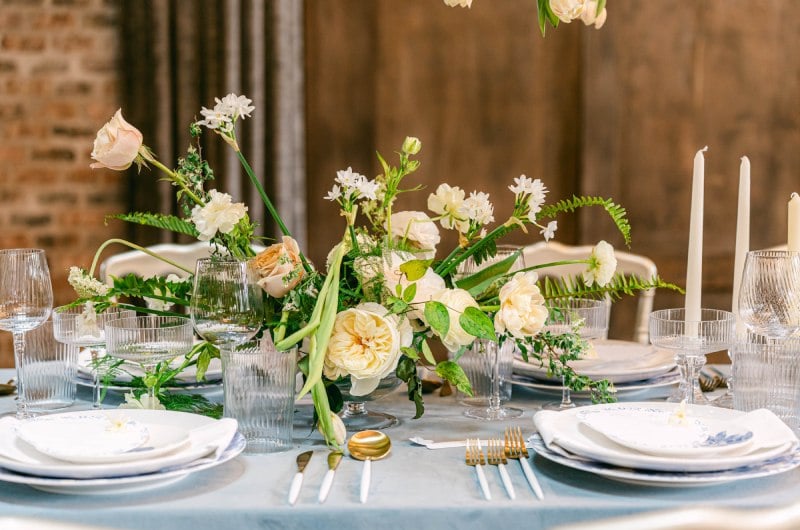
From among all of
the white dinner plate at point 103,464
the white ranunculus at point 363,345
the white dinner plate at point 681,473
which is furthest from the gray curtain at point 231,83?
the white dinner plate at point 681,473

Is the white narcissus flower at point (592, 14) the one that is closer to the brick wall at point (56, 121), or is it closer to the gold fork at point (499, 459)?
the gold fork at point (499, 459)

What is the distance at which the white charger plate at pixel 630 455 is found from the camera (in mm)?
1070

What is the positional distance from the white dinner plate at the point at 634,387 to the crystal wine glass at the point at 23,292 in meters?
0.73

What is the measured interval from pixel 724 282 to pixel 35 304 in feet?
7.17

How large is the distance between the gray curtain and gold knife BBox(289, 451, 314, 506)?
5.61ft

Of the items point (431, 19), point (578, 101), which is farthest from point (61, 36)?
point (578, 101)

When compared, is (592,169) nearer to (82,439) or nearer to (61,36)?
(61,36)

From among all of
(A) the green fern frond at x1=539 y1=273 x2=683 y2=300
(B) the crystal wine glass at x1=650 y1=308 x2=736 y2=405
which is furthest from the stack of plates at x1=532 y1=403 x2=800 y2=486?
(A) the green fern frond at x1=539 y1=273 x2=683 y2=300

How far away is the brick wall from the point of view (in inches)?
118

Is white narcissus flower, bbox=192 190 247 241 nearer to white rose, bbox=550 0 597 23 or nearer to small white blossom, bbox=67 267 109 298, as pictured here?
small white blossom, bbox=67 267 109 298

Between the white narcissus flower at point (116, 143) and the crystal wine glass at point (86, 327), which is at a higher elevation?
the white narcissus flower at point (116, 143)

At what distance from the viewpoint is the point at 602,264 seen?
140 centimetres

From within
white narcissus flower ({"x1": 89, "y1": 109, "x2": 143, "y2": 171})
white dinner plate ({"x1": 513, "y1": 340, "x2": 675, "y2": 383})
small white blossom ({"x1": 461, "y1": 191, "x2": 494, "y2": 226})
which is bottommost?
white dinner plate ({"x1": 513, "y1": 340, "x2": 675, "y2": 383})

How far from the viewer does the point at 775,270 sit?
1318 mm
